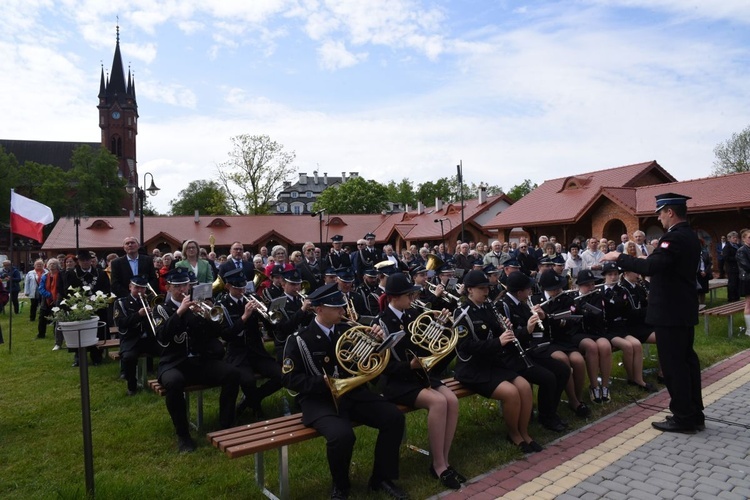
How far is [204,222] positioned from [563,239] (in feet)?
91.1

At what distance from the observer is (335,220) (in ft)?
152

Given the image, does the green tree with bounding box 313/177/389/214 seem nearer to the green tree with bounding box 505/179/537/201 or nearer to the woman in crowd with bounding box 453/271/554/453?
the green tree with bounding box 505/179/537/201

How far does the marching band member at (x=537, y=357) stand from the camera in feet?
19.0

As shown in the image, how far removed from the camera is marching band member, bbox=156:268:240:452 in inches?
221

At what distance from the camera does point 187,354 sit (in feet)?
19.5

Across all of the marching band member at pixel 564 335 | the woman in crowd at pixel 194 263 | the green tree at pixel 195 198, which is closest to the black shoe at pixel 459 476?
the marching band member at pixel 564 335

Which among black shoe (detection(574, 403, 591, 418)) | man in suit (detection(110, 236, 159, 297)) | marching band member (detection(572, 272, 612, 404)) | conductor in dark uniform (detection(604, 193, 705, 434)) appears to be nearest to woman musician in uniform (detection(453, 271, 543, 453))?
black shoe (detection(574, 403, 591, 418))

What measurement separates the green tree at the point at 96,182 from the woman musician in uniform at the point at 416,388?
212 feet

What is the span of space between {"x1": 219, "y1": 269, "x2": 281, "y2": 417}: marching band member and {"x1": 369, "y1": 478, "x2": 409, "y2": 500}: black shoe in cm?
223

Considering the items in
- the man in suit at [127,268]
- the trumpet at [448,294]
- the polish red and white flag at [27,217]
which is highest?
the polish red and white flag at [27,217]

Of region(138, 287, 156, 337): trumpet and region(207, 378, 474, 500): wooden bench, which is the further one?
region(138, 287, 156, 337): trumpet

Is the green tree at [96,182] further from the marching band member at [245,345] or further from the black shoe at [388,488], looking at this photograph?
the black shoe at [388,488]

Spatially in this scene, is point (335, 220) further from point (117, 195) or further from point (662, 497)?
point (662, 497)

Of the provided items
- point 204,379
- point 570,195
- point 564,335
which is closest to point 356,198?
point 570,195
